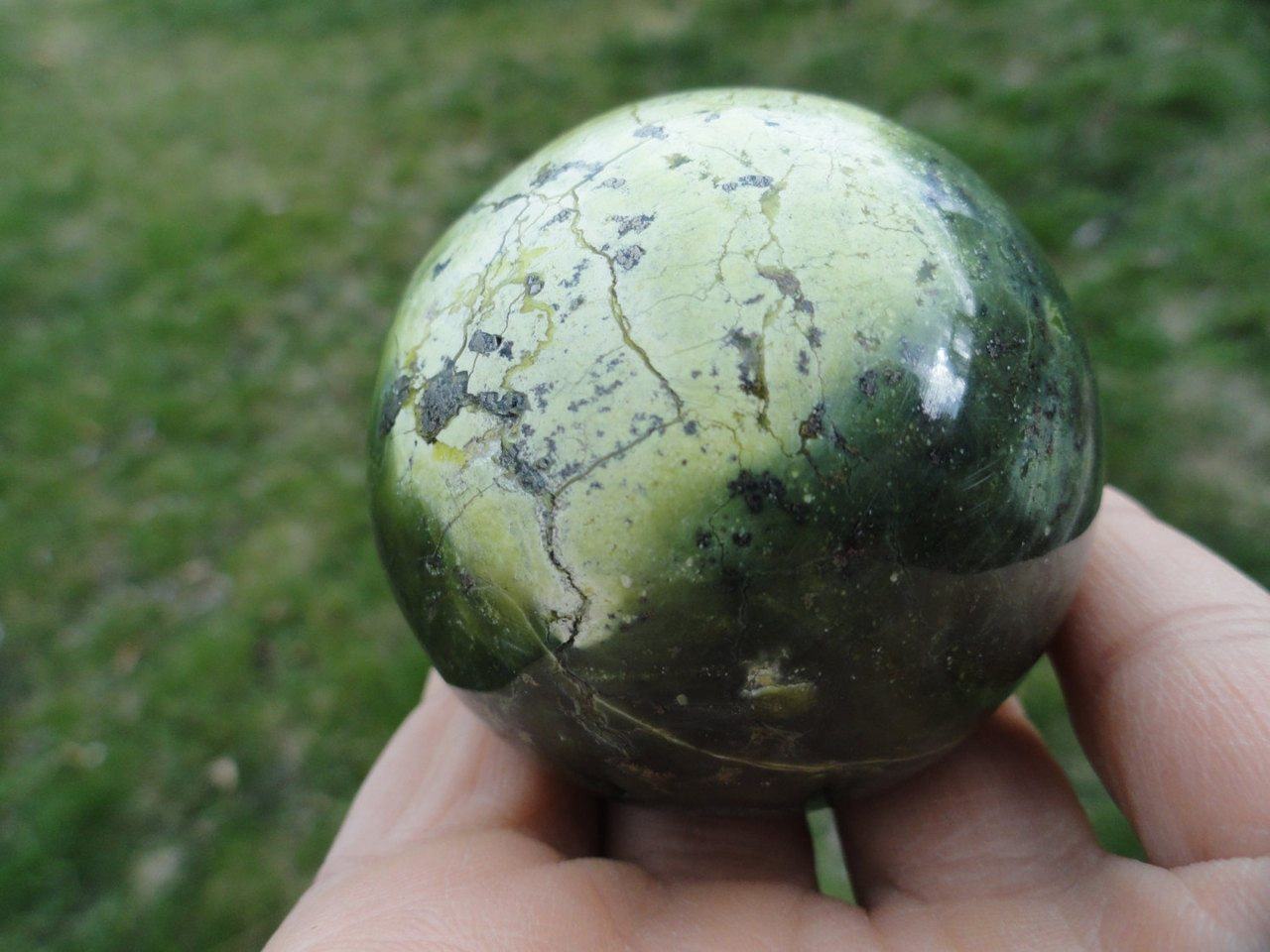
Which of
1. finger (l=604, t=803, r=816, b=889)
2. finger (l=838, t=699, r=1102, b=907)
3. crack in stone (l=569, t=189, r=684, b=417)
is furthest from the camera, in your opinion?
finger (l=604, t=803, r=816, b=889)

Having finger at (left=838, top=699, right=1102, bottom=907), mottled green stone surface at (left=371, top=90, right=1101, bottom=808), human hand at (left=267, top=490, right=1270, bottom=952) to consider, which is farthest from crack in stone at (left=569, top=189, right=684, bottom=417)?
finger at (left=838, top=699, right=1102, bottom=907)

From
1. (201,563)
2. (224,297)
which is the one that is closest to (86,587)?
(201,563)

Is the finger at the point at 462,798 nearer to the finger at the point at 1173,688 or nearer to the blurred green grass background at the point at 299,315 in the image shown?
the blurred green grass background at the point at 299,315

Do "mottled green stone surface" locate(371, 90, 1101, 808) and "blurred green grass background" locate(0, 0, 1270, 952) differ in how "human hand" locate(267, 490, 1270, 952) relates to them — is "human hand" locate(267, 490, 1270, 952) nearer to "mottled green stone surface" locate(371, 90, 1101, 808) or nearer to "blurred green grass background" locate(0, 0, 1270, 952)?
"mottled green stone surface" locate(371, 90, 1101, 808)

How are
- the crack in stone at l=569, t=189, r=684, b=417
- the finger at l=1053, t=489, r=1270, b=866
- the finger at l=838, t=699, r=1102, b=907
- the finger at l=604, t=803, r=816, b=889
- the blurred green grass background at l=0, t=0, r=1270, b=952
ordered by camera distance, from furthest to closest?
1. the blurred green grass background at l=0, t=0, r=1270, b=952
2. the finger at l=604, t=803, r=816, b=889
3. the finger at l=838, t=699, r=1102, b=907
4. the finger at l=1053, t=489, r=1270, b=866
5. the crack in stone at l=569, t=189, r=684, b=417

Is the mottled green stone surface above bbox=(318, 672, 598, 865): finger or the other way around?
above

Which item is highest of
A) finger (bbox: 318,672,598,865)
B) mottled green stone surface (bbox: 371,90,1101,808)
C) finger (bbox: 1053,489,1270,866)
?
mottled green stone surface (bbox: 371,90,1101,808)
